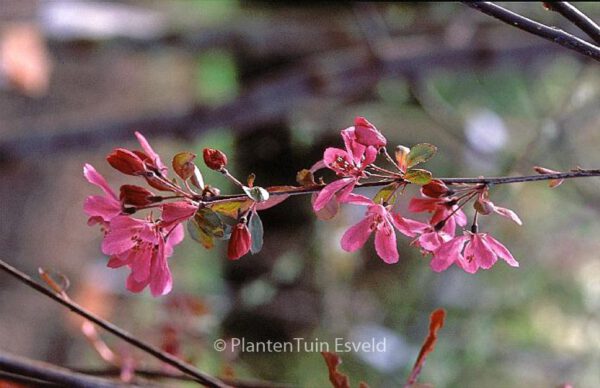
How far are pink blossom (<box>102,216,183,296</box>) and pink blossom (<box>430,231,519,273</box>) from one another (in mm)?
135

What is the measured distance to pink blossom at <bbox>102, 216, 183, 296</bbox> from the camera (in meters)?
0.36

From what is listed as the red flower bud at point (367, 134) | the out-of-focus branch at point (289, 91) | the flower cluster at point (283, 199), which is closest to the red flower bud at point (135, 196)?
the flower cluster at point (283, 199)

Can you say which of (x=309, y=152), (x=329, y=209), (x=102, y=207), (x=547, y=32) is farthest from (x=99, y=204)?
(x=309, y=152)

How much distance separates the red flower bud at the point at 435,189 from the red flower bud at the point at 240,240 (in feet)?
0.29

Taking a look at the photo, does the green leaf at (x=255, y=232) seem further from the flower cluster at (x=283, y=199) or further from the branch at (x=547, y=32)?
the branch at (x=547, y=32)

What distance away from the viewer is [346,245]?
A: 14.6 inches

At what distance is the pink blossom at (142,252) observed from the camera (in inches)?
14.2

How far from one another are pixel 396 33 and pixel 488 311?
702 millimetres

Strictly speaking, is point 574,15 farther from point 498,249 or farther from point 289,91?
point 289,91

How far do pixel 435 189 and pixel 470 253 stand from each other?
0.13 feet

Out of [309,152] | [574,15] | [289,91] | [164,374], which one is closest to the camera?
[574,15]

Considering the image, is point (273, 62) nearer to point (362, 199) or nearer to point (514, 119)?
point (514, 119)

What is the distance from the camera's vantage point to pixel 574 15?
31 cm

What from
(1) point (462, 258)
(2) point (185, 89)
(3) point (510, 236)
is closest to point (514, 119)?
(3) point (510, 236)
